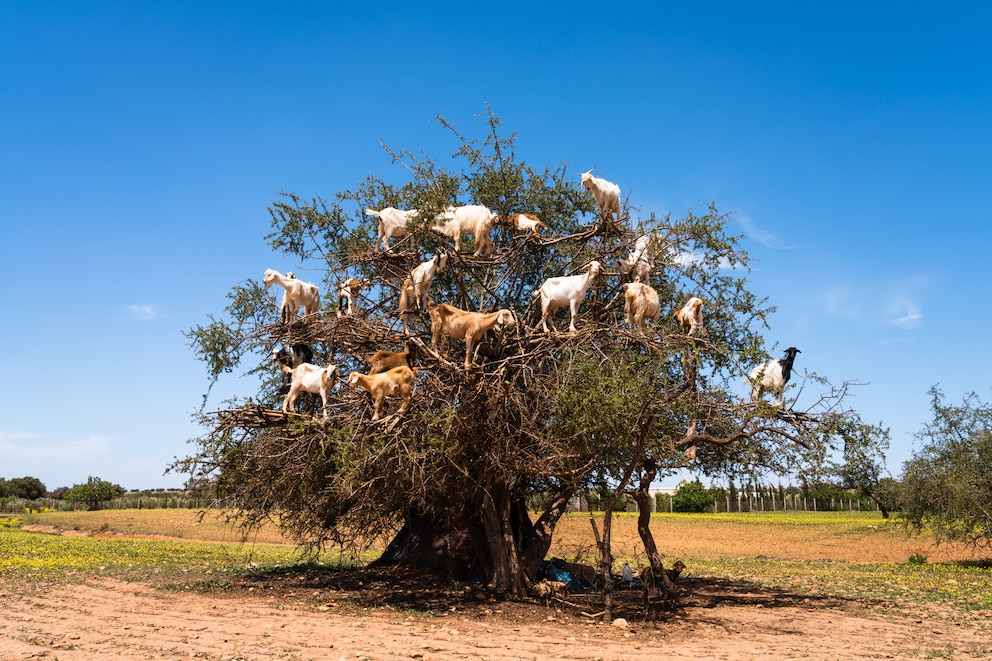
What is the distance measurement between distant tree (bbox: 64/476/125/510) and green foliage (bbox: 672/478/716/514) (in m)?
49.4

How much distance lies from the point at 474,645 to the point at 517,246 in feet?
22.2

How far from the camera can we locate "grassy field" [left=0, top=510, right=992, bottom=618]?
17250 mm

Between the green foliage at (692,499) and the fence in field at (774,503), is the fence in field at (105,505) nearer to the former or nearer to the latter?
the fence in field at (774,503)

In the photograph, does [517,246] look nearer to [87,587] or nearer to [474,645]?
[474,645]

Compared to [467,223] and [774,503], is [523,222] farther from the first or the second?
[774,503]

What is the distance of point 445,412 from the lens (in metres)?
11.3

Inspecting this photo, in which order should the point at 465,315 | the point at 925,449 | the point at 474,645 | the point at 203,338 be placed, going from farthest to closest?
the point at 925,449 → the point at 203,338 → the point at 465,315 → the point at 474,645

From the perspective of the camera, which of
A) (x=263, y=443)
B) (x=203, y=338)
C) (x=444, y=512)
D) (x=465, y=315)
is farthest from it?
(x=444, y=512)

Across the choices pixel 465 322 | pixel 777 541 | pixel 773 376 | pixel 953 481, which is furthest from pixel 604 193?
pixel 777 541

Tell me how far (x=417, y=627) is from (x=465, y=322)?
4.62m

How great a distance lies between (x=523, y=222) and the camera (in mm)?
13062

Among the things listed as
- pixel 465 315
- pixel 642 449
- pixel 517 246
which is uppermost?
pixel 517 246

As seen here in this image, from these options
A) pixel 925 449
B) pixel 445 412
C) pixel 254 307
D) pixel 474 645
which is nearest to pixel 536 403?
pixel 445 412

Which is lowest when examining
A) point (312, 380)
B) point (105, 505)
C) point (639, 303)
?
point (105, 505)
